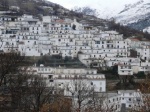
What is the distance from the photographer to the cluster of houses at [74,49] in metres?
45.1

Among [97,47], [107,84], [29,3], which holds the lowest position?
[107,84]

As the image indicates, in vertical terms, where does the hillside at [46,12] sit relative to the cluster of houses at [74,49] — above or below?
above

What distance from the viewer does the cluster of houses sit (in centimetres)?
4509

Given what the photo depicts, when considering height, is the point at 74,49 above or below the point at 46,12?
below

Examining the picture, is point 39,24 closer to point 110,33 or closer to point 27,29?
point 27,29

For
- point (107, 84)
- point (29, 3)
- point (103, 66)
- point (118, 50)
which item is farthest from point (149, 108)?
point (29, 3)

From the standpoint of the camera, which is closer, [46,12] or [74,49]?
[74,49]

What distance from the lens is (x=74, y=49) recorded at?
58531 millimetres

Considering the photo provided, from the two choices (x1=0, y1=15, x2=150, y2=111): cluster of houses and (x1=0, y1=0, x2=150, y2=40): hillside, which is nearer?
(x1=0, y1=15, x2=150, y2=111): cluster of houses

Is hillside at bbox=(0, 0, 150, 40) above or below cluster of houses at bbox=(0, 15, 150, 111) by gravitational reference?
above

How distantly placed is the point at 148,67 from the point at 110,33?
17.3 metres

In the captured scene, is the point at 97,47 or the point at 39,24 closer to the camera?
the point at 97,47

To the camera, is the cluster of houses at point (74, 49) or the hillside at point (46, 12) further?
the hillside at point (46, 12)

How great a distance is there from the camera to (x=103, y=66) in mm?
54094
